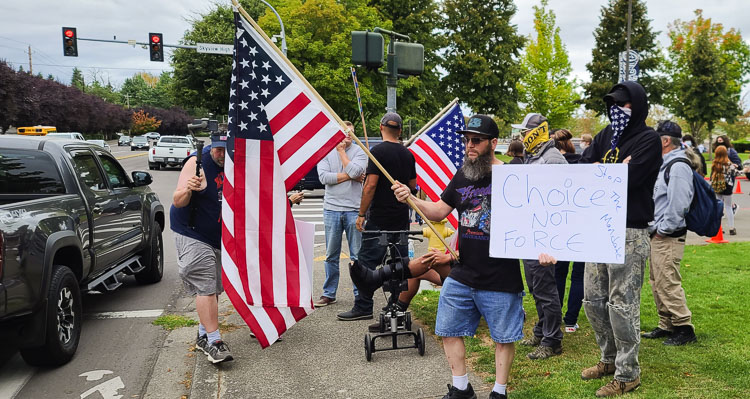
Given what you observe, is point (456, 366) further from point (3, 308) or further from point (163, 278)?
point (163, 278)

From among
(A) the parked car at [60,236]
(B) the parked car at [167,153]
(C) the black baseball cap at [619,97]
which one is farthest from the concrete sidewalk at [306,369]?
(B) the parked car at [167,153]

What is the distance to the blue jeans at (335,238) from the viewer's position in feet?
21.7

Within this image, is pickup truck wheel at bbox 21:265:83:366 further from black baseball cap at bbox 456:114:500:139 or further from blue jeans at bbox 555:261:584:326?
blue jeans at bbox 555:261:584:326

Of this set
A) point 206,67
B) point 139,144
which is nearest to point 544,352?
point 206,67

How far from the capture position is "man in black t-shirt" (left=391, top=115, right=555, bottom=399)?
3.72 metres

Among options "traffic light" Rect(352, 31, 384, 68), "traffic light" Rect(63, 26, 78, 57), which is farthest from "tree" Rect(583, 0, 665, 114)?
"traffic light" Rect(352, 31, 384, 68)

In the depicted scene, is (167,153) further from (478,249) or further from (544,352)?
(478,249)

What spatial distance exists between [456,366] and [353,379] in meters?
1.01

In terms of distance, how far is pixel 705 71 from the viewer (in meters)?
44.7

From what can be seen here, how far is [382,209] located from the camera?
5.72 meters

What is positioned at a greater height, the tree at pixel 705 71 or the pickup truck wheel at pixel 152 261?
the tree at pixel 705 71

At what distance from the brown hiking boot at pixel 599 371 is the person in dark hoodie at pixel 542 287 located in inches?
21.0

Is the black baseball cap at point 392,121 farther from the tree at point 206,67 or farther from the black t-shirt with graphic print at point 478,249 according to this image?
the tree at point 206,67

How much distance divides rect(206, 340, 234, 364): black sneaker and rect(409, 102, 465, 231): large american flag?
3.20 meters
